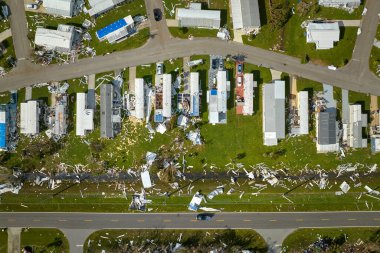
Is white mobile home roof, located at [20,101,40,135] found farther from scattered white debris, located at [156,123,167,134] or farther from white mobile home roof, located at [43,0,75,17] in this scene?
scattered white debris, located at [156,123,167,134]

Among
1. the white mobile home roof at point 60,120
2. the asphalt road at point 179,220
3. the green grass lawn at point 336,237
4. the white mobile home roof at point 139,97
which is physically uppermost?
the white mobile home roof at point 139,97

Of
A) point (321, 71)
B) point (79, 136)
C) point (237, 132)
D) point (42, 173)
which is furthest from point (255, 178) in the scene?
point (42, 173)

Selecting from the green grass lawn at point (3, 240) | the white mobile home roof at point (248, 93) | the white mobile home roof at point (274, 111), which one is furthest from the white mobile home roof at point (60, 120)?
the white mobile home roof at point (274, 111)

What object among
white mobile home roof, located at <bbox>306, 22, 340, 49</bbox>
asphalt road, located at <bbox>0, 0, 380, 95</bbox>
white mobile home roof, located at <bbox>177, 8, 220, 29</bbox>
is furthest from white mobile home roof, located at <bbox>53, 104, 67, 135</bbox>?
white mobile home roof, located at <bbox>306, 22, 340, 49</bbox>

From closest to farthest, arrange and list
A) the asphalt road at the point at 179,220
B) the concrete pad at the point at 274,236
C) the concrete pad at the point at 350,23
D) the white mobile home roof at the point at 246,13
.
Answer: the white mobile home roof at the point at 246,13 < the concrete pad at the point at 274,236 < the asphalt road at the point at 179,220 < the concrete pad at the point at 350,23

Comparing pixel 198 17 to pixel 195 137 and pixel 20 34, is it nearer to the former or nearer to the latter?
pixel 195 137

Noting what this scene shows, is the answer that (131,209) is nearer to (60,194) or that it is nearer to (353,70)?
(60,194)

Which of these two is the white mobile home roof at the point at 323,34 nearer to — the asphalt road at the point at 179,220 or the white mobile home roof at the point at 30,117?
the asphalt road at the point at 179,220
